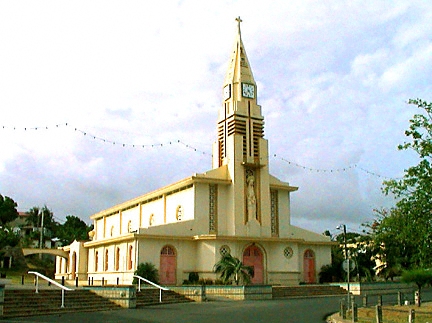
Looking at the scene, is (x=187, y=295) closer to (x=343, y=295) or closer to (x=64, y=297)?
(x=64, y=297)

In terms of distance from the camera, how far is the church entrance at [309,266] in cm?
4034

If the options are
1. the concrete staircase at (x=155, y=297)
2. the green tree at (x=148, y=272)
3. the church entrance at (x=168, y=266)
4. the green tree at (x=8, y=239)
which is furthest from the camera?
the green tree at (x=8, y=239)

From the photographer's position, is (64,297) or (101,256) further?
(101,256)

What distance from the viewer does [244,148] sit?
38.8 meters

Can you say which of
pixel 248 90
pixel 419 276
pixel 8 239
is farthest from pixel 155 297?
pixel 8 239

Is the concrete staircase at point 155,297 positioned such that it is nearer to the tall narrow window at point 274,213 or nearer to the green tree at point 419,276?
the green tree at point 419,276

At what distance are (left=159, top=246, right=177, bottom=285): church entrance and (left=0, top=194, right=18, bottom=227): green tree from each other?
48.2 meters

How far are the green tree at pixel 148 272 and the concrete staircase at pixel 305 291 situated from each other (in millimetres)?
7747

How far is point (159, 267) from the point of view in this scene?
3584 cm

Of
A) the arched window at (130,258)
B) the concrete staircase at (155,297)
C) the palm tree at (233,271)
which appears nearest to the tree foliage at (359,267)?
the palm tree at (233,271)

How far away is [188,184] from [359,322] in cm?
2278

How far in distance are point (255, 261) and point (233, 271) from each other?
6.05 m

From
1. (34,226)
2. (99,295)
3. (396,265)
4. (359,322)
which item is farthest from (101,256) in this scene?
(34,226)

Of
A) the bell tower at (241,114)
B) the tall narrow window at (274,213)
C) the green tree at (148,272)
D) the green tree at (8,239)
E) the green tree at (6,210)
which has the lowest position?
the green tree at (148,272)
